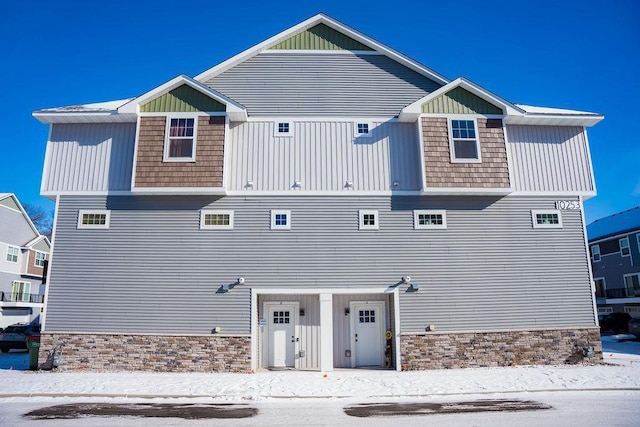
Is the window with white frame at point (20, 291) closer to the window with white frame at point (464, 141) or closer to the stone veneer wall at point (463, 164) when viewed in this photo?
the stone veneer wall at point (463, 164)

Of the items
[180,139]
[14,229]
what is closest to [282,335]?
[180,139]

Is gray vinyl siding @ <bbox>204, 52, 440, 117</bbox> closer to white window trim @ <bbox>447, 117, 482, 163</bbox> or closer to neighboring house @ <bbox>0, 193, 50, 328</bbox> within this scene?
white window trim @ <bbox>447, 117, 482, 163</bbox>

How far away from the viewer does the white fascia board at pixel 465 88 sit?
14.7 meters

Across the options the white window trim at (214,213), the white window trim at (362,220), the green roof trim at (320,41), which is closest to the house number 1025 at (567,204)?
the white window trim at (362,220)

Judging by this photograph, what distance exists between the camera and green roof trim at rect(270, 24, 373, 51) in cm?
1606

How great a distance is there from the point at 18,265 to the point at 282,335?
26918 millimetres

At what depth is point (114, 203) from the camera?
1451cm

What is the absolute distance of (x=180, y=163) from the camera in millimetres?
14086

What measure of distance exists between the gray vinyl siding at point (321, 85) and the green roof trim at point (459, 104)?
980 millimetres

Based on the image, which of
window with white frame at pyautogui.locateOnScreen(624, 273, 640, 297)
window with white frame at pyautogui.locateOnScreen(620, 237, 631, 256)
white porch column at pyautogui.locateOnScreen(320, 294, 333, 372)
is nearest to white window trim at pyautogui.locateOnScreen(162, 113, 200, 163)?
white porch column at pyautogui.locateOnScreen(320, 294, 333, 372)

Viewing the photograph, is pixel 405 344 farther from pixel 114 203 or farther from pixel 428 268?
pixel 114 203

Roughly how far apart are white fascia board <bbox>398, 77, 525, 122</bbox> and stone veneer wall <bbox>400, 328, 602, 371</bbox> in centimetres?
736

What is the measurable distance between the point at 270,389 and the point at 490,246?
8657 mm

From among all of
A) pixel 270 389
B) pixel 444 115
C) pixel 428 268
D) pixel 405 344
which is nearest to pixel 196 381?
pixel 270 389
